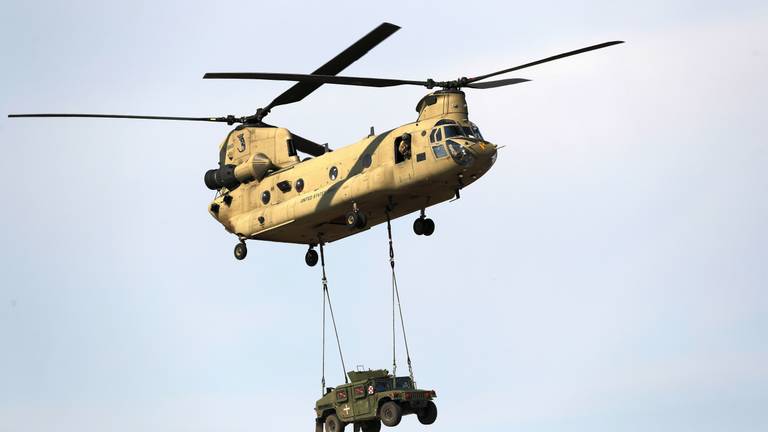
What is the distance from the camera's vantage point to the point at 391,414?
41781 mm

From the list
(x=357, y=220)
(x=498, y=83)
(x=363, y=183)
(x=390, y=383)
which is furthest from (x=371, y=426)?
(x=498, y=83)

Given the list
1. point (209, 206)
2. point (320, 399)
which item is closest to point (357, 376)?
point (320, 399)

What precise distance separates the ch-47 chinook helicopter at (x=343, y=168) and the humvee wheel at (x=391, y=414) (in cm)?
537

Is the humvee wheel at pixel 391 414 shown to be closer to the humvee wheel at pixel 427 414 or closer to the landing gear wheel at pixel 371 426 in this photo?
the humvee wheel at pixel 427 414

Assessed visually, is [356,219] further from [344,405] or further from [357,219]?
[344,405]

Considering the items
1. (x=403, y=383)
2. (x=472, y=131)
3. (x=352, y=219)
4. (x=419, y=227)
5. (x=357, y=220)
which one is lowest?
(x=403, y=383)

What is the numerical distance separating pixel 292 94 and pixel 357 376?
956 centimetres

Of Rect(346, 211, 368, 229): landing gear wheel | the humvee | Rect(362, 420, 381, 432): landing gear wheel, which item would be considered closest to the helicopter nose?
Rect(346, 211, 368, 229): landing gear wheel

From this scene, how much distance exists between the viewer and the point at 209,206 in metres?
48.6

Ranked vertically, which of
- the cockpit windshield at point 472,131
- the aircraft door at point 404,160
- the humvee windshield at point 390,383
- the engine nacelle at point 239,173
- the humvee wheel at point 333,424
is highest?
the engine nacelle at point 239,173

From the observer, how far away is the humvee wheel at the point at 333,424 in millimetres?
43188

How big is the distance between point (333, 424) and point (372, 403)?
1.82 meters

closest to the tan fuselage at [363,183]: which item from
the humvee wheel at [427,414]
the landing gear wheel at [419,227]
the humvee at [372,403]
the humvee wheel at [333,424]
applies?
the landing gear wheel at [419,227]

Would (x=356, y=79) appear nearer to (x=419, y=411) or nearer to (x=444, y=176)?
(x=444, y=176)
